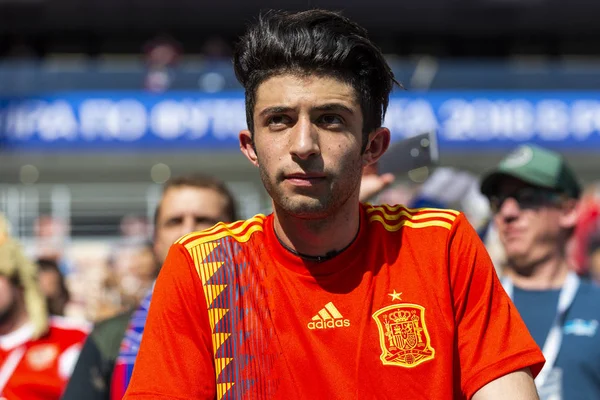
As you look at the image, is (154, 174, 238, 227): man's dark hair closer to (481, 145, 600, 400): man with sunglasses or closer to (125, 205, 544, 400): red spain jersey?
(481, 145, 600, 400): man with sunglasses

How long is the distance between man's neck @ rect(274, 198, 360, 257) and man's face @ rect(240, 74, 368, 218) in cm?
6

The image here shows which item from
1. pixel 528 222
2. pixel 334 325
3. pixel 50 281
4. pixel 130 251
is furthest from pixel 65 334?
pixel 130 251

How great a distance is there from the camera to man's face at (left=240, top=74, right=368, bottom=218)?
2.13m

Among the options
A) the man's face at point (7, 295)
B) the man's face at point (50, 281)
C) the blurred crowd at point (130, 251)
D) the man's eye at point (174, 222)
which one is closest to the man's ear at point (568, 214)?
the blurred crowd at point (130, 251)

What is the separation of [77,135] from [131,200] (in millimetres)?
1504

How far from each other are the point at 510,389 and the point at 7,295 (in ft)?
12.2

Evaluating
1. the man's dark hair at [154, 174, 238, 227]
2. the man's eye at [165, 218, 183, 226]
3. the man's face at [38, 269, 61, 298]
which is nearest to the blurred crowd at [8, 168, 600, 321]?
the man's face at [38, 269, 61, 298]

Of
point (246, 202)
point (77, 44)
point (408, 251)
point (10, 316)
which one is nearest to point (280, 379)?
point (408, 251)

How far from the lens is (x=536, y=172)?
13.8 feet

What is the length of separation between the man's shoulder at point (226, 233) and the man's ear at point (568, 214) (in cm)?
228

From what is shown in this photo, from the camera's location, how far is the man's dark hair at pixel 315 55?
7.16 ft

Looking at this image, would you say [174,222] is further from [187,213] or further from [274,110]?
[274,110]

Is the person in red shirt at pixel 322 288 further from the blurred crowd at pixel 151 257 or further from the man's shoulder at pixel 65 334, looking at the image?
the man's shoulder at pixel 65 334

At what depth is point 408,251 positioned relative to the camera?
225 cm
